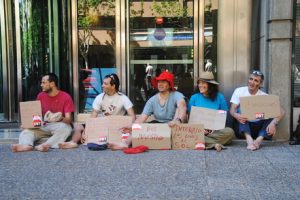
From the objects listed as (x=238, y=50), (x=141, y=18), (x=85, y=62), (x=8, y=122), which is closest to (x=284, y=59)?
(x=238, y=50)

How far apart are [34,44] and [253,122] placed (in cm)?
470

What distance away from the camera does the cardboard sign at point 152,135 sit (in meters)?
6.49

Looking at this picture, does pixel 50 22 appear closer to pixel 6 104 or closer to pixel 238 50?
pixel 6 104

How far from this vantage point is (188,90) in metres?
8.86

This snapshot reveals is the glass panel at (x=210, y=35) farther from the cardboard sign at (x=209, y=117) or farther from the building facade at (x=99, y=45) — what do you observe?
the cardboard sign at (x=209, y=117)

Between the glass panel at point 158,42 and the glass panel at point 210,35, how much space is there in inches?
15.5

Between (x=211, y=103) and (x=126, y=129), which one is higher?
(x=211, y=103)

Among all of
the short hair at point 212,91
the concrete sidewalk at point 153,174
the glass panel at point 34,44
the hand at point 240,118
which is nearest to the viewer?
the concrete sidewalk at point 153,174

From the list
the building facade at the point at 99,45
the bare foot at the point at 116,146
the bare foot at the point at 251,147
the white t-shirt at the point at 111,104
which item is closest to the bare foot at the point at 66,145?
the bare foot at the point at 116,146

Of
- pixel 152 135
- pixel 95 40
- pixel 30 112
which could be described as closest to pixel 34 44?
pixel 95 40

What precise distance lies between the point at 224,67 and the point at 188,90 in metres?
1.20

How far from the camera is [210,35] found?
8547mm

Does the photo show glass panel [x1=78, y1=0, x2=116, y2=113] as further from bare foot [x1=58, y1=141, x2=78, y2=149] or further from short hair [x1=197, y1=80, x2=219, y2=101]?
short hair [x1=197, y1=80, x2=219, y2=101]

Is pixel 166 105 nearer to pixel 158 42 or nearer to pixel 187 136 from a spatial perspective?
pixel 187 136
